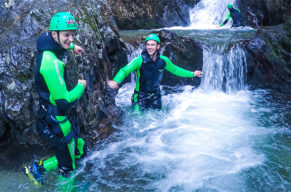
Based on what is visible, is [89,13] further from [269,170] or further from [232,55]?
[232,55]

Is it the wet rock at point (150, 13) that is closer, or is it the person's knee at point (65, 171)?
the person's knee at point (65, 171)

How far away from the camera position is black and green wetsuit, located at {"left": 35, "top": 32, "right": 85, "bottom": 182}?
9.04ft

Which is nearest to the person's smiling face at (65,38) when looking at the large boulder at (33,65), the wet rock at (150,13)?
the large boulder at (33,65)

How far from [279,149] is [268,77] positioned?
13.4 feet

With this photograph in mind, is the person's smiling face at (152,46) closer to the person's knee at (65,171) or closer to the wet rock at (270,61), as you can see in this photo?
the person's knee at (65,171)

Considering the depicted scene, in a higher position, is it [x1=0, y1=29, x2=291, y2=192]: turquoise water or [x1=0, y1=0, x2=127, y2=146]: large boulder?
[x1=0, y1=0, x2=127, y2=146]: large boulder

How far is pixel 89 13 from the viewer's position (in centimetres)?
518

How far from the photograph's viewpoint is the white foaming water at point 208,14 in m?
12.9

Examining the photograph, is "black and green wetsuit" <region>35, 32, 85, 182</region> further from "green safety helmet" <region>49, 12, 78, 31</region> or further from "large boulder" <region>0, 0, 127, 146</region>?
"large boulder" <region>0, 0, 127, 146</region>

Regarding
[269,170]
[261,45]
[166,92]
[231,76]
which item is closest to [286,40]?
[261,45]

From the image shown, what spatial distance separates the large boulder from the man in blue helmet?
751 cm

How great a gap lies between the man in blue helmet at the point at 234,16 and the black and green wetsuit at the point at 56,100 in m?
9.92

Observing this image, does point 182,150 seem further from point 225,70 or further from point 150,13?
point 150,13

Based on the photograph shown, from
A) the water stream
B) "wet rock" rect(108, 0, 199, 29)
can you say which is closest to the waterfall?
the water stream
